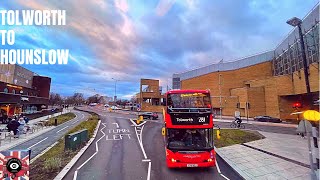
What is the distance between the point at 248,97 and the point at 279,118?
8642 millimetres

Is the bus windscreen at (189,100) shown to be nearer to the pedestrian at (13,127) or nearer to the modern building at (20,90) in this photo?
the pedestrian at (13,127)

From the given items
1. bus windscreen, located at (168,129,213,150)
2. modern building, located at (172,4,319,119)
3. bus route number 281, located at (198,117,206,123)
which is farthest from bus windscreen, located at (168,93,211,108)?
modern building, located at (172,4,319,119)

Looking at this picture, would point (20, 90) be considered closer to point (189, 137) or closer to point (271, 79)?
point (189, 137)

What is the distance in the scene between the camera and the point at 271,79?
47.6 metres

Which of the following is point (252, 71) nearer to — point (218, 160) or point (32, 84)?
point (218, 160)

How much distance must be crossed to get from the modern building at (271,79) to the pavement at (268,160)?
16389 mm

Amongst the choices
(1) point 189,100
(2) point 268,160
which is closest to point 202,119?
(1) point 189,100

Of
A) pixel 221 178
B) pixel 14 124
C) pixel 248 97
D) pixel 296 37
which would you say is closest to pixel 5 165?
pixel 221 178

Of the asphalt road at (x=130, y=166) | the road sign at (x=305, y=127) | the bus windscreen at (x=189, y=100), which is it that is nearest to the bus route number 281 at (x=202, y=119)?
the bus windscreen at (x=189, y=100)

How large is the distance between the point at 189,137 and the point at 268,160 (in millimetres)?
6148

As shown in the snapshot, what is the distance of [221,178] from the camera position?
38.3ft

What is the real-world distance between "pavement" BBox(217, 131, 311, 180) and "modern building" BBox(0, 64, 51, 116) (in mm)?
40470

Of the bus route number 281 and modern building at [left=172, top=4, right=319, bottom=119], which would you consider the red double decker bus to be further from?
modern building at [left=172, top=4, right=319, bottom=119]


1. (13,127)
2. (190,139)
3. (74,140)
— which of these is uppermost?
(190,139)
